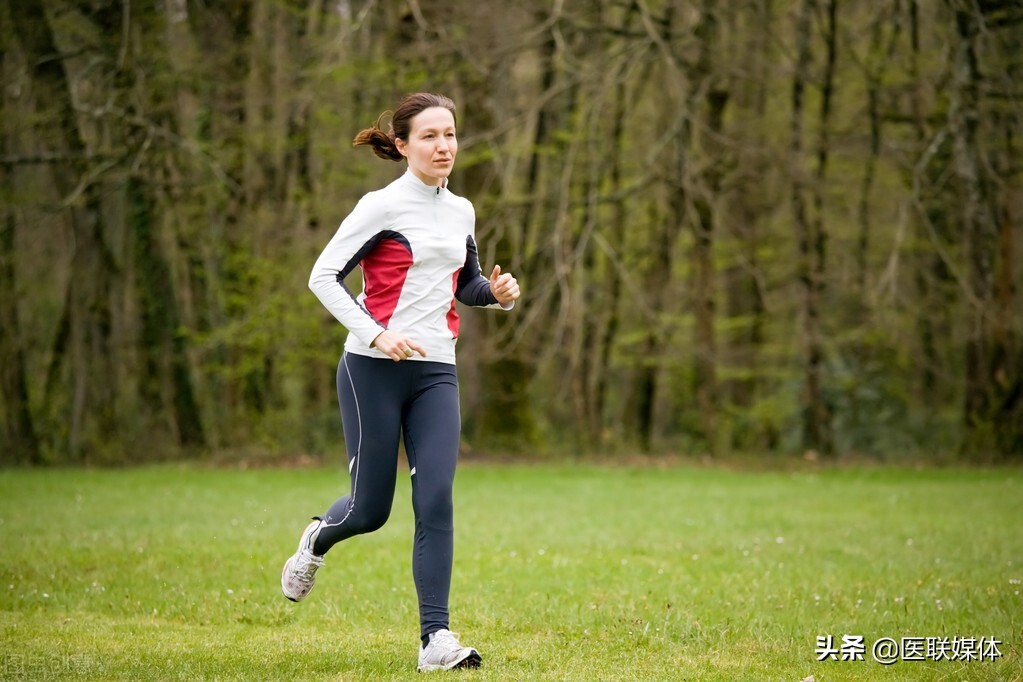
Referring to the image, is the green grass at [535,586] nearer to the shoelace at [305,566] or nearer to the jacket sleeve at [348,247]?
the shoelace at [305,566]

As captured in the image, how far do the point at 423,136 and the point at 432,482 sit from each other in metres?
1.44

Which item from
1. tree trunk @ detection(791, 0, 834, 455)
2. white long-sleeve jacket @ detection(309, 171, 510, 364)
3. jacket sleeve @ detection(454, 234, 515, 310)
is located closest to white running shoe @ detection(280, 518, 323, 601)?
white long-sleeve jacket @ detection(309, 171, 510, 364)

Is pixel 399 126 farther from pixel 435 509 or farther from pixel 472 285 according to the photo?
pixel 435 509

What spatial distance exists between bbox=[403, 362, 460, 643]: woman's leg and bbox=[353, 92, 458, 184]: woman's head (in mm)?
827

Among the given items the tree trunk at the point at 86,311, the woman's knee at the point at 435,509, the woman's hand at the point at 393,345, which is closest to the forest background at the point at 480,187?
the tree trunk at the point at 86,311

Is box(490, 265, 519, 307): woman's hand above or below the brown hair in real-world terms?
below

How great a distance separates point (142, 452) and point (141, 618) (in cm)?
1280

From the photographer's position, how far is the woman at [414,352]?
4.81 m

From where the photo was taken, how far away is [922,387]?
86.4 feet

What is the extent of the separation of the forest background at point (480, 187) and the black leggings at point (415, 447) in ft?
32.2

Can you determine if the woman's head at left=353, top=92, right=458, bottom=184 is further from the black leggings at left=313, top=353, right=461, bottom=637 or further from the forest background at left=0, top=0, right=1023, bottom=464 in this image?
the forest background at left=0, top=0, right=1023, bottom=464

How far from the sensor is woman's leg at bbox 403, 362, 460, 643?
4.80 metres

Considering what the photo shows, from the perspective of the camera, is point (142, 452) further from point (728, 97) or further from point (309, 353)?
point (728, 97)

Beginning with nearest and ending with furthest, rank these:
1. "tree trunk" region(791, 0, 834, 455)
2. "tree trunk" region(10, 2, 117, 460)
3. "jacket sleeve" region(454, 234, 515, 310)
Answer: "jacket sleeve" region(454, 234, 515, 310) → "tree trunk" region(10, 2, 117, 460) → "tree trunk" region(791, 0, 834, 455)
